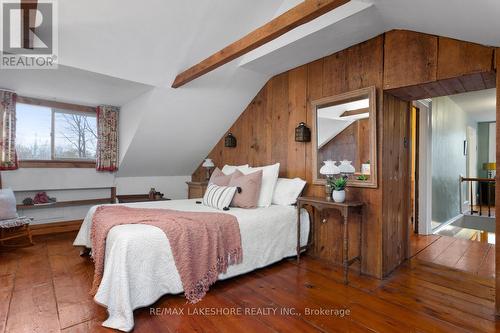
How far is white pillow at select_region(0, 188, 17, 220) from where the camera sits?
2.94 m

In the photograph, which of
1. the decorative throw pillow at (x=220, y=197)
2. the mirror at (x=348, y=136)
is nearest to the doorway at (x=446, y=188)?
the mirror at (x=348, y=136)

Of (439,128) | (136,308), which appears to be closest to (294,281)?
(136,308)

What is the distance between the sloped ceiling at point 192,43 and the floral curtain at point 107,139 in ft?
0.45

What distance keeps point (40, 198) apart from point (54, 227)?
498 millimetres

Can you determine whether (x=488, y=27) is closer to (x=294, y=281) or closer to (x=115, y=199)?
(x=294, y=281)

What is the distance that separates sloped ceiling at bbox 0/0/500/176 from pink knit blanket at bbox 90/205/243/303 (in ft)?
5.45

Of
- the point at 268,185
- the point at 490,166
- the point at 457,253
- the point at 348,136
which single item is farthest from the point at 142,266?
the point at 490,166

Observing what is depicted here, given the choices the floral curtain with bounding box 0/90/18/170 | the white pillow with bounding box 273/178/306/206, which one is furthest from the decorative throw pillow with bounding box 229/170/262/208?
the floral curtain with bounding box 0/90/18/170

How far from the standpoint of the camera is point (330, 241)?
283 centimetres

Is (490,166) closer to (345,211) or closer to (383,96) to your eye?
(383,96)

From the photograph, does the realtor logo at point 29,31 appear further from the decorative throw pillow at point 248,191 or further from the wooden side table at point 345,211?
the wooden side table at point 345,211

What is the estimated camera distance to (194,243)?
206 cm

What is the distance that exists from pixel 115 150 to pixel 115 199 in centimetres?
83

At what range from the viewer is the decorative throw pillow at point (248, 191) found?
2891mm
